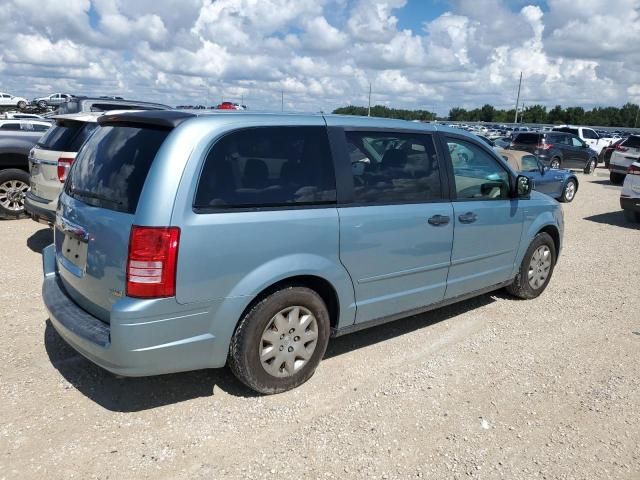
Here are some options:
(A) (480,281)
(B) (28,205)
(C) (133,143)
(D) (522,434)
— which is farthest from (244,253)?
(B) (28,205)

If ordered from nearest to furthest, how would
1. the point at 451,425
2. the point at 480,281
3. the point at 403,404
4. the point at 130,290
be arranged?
the point at 130,290 → the point at 451,425 → the point at 403,404 → the point at 480,281

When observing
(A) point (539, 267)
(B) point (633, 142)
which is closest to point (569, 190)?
(B) point (633, 142)

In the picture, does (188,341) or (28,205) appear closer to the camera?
(188,341)

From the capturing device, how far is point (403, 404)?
3471mm

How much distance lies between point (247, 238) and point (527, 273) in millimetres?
3553

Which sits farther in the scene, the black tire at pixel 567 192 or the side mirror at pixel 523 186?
the black tire at pixel 567 192

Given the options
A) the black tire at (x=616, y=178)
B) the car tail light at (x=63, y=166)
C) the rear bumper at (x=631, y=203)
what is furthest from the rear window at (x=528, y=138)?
the car tail light at (x=63, y=166)

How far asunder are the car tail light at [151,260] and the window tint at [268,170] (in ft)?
0.84

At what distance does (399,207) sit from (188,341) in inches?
70.8

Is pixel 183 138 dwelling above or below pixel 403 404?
above

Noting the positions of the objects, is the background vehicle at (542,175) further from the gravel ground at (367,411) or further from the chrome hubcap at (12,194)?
the chrome hubcap at (12,194)

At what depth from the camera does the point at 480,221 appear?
4.52 m

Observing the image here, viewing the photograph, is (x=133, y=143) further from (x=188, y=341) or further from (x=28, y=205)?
(x=28, y=205)

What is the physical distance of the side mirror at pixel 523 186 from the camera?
493 cm
